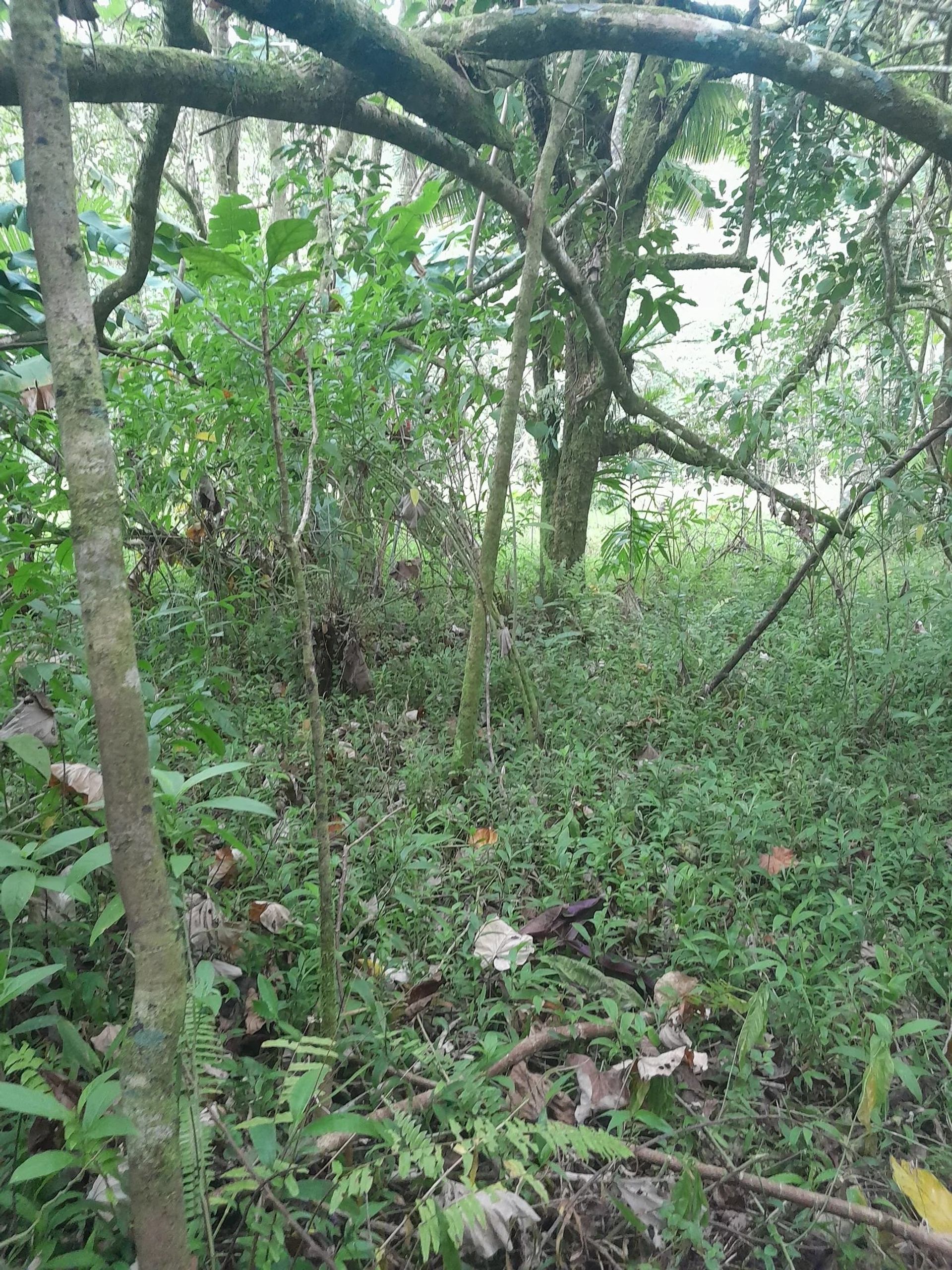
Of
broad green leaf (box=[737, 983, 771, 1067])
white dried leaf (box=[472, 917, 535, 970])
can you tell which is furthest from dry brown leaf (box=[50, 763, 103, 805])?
broad green leaf (box=[737, 983, 771, 1067])

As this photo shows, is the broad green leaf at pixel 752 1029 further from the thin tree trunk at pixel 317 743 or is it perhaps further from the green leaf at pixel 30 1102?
the green leaf at pixel 30 1102

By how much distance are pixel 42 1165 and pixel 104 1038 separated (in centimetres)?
60

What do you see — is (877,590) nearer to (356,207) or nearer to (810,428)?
(810,428)

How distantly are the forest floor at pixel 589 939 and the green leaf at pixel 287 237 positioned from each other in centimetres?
99

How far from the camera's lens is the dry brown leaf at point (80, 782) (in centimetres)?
172

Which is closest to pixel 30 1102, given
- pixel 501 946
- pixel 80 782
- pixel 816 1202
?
pixel 80 782

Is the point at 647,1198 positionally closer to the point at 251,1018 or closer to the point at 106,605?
the point at 251,1018

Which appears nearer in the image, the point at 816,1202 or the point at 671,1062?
the point at 816,1202

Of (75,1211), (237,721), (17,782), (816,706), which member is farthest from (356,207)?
(75,1211)

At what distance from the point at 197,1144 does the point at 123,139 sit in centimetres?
631

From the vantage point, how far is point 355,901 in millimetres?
2014

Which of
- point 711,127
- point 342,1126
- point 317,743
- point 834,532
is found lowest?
point 342,1126

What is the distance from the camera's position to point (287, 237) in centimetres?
133

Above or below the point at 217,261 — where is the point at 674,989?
below
